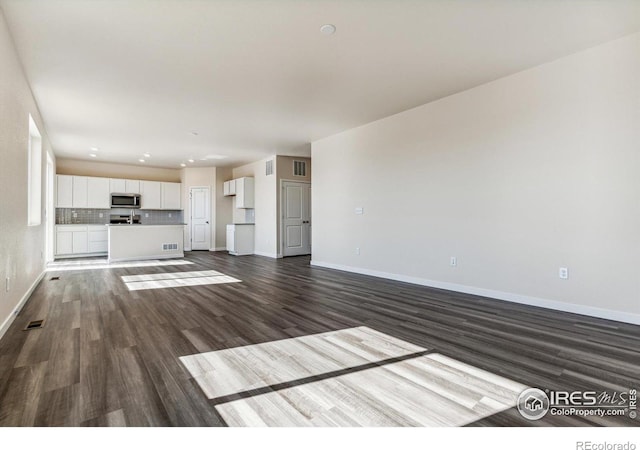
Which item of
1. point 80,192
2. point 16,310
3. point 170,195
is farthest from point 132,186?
point 16,310

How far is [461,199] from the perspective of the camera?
438 centimetres

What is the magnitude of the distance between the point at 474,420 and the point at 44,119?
23.8 ft

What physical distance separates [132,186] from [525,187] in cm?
986

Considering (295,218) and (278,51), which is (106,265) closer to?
(295,218)

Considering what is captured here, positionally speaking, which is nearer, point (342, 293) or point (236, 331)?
point (236, 331)

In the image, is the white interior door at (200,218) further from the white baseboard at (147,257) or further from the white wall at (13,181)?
the white wall at (13,181)

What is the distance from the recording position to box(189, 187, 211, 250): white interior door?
1041cm

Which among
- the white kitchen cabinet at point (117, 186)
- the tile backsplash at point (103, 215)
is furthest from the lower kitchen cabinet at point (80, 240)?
the white kitchen cabinet at point (117, 186)

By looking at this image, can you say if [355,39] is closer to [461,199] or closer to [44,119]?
[461,199]

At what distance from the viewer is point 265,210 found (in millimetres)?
8820

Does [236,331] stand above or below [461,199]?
below

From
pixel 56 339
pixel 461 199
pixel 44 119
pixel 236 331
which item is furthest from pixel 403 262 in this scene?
pixel 44 119
